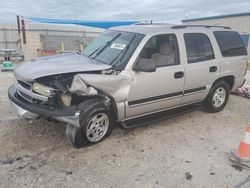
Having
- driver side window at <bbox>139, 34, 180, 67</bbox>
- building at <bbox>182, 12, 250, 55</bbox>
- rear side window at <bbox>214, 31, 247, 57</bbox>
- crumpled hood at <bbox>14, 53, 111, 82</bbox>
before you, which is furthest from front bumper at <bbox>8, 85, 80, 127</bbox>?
building at <bbox>182, 12, 250, 55</bbox>

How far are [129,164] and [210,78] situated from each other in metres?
2.77

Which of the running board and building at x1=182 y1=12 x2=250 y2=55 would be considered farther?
building at x1=182 y1=12 x2=250 y2=55

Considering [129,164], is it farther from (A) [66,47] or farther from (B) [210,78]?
(A) [66,47]

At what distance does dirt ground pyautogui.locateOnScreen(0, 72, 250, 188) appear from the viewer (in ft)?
10.3

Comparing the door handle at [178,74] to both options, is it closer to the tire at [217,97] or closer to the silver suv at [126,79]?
the silver suv at [126,79]

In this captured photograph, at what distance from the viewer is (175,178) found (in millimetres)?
3219

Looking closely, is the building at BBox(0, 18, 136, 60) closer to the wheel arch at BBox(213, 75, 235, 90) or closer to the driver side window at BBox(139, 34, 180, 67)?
the wheel arch at BBox(213, 75, 235, 90)

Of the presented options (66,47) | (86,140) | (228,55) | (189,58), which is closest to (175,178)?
(86,140)

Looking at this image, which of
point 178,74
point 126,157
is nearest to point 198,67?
point 178,74

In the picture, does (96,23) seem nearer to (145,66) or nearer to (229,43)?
(229,43)

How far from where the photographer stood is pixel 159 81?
430cm

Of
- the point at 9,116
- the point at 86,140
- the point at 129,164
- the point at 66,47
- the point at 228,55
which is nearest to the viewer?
the point at 129,164

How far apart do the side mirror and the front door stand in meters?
0.10

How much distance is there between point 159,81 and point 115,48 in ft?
3.22
